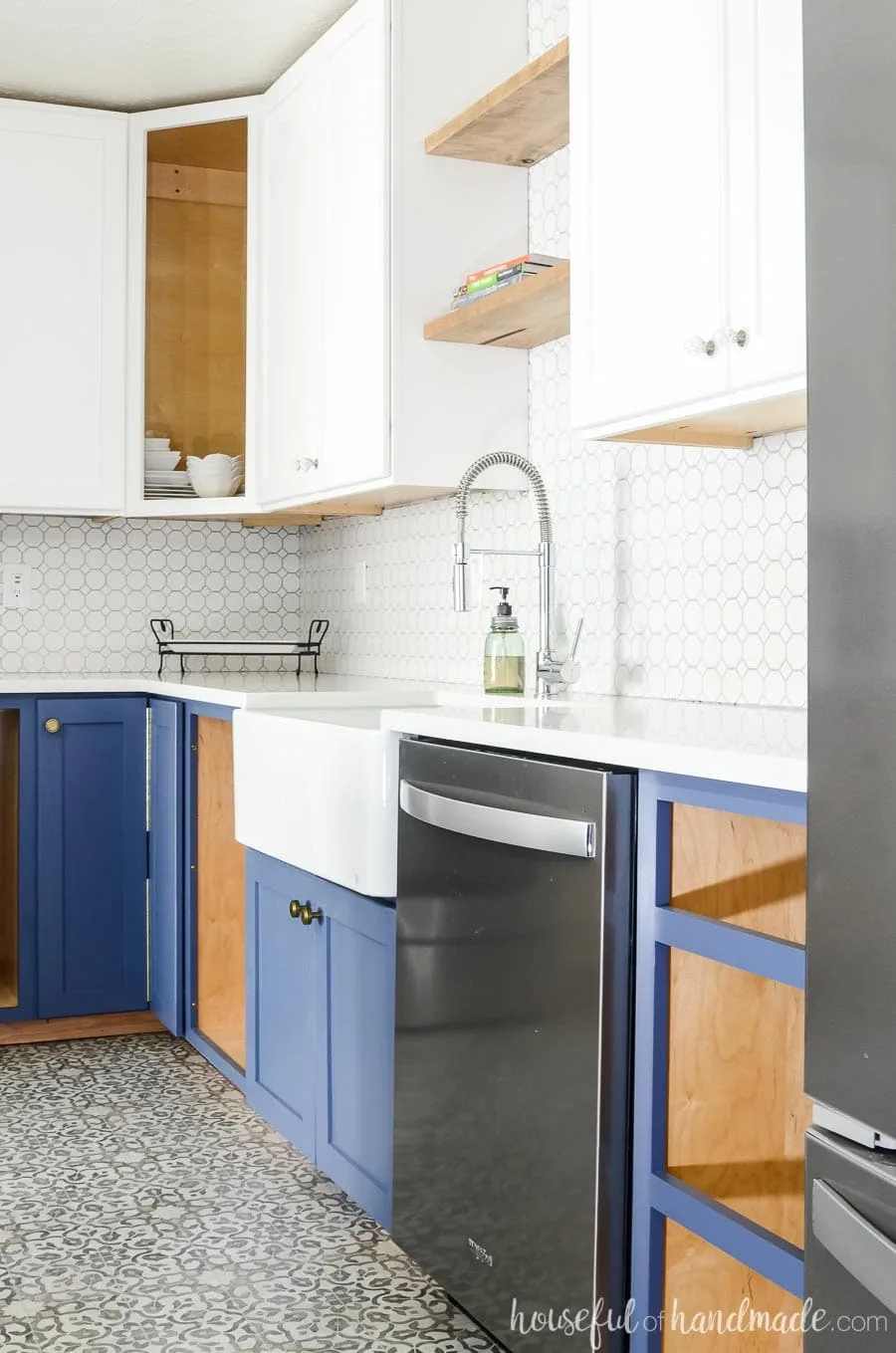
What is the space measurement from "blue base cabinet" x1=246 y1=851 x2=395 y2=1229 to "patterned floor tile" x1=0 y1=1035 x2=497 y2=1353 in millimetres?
92

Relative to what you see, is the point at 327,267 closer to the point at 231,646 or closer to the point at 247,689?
the point at 247,689

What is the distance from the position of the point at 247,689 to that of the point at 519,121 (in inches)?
49.6

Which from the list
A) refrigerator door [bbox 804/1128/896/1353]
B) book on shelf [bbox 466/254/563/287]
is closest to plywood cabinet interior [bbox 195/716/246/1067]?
book on shelf [bbox 466/254/563/287]

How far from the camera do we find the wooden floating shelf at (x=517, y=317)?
2365 millimetres

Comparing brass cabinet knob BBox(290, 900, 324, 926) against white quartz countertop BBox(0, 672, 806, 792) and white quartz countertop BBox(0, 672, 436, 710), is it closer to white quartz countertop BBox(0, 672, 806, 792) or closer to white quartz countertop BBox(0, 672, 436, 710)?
white quartz countertop BBox(0, 672, 806, 792)

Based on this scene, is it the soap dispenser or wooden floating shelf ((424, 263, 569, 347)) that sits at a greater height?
wooden floating shelf ((424, 263, 569, 347))

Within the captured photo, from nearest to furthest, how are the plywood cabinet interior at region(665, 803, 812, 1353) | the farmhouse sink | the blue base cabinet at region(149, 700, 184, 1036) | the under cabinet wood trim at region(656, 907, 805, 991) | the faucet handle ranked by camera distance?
the under cabinet wood trim at region(656, 907, 805, 991), the plywood cabinet interior at region(665, 803, 812, 1353), the farmhouse sink, the faucet handle, the blue base cabinet at region(149, 700, 184, 1036)

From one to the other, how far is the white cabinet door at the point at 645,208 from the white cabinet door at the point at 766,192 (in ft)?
0.10

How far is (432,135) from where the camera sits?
9.05ft

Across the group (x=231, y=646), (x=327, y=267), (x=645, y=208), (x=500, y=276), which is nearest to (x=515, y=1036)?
(x=645, y=208)

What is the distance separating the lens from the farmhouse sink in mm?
2088

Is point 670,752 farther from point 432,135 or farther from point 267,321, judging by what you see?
point 267,321

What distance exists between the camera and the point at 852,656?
955 millimetres

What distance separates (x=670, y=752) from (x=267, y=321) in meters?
2.40
